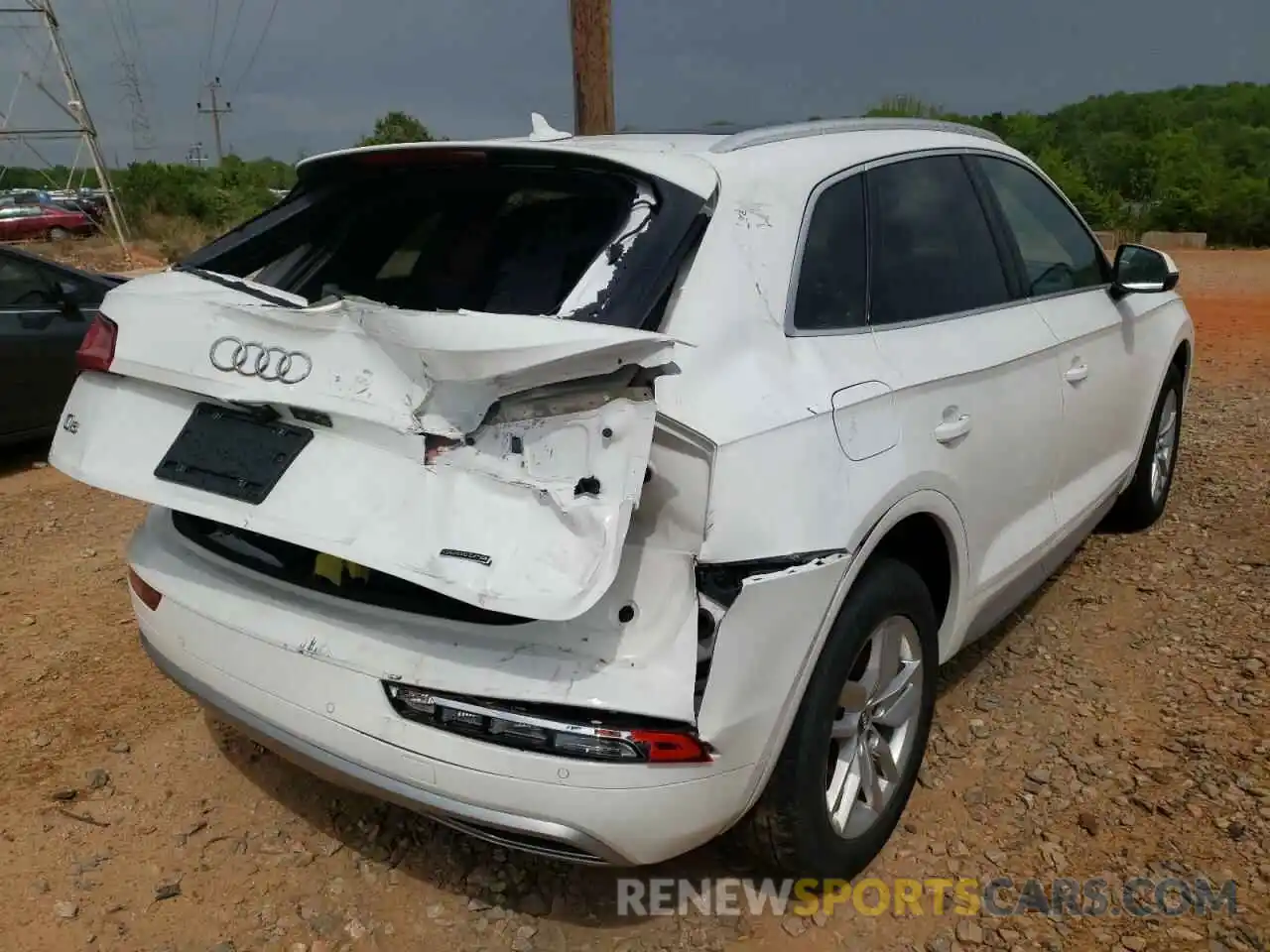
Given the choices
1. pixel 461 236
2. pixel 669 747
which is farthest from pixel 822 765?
pixel 461 236

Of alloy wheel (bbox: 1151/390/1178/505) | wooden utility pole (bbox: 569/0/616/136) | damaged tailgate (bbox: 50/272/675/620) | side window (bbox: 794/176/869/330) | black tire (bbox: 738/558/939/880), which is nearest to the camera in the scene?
damaged tailgate (bbox: 50/272/675/620)

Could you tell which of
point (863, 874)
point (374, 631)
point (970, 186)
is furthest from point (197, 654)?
point (970, 186)

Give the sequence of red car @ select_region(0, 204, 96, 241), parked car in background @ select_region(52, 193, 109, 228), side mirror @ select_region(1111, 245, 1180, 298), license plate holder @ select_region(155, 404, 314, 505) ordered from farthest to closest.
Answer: red car @ select_region(0, 204, 96, 241)
parked car in background @ select_region(52, 193, 109, 228)
side mirror @ select_region(1111, 245, 1180, 298)
license plate holder @ select_region(155, 404, 314, 505)

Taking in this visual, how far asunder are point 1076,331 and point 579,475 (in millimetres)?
2281

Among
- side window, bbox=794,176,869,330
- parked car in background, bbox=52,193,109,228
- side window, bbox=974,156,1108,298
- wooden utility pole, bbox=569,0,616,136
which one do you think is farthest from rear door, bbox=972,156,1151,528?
parked car in background, bbox=52,193,109,228

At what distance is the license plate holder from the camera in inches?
81.5

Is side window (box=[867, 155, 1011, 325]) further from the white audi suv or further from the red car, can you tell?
the red car

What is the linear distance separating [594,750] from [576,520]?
439 mm

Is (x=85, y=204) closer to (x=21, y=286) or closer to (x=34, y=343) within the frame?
(x=21, y=286)

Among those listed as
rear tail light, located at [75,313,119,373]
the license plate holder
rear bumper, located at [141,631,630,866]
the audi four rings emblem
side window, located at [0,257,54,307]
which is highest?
the audi four rings emblem

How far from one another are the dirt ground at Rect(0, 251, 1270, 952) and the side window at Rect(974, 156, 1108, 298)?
1.29m

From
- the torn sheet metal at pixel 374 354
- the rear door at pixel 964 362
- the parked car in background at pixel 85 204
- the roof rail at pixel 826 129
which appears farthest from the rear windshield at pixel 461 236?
the parked car in background at pixel 85 204

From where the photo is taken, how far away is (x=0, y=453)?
6.68m

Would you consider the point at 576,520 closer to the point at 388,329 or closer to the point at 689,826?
the point at 388,329
